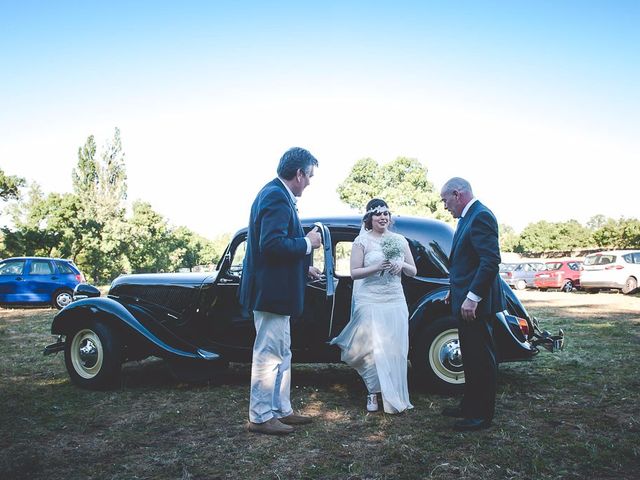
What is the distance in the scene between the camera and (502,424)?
4191mm

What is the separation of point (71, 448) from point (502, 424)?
341 centimetres

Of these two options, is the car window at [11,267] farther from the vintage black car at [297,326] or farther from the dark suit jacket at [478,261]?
the dark suit jacket at [478,261]

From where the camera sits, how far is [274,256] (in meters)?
3.90

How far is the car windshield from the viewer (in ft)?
66.8

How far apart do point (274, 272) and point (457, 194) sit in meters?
1.67

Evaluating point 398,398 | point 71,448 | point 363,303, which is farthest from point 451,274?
point 71,448

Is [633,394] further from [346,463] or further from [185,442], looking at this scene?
[185,442]

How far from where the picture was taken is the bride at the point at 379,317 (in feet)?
15.1

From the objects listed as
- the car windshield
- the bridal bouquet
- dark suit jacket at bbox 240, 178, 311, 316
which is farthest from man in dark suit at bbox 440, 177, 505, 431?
the car windshield

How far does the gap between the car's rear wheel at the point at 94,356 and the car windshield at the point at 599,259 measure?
20344 millimetres

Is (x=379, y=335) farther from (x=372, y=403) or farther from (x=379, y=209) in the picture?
(x=379, y=209)

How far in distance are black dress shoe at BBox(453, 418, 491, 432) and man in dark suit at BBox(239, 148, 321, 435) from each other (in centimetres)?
135

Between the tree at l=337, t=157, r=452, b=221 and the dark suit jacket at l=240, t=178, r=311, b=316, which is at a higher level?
the tree at l=337, t=157, r=452, b=221

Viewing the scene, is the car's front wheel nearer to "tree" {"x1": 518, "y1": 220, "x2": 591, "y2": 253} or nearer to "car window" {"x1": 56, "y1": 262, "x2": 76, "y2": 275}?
"car window" {"x1": 56, "y1": 262, "x2": 76, "y2": 275}
